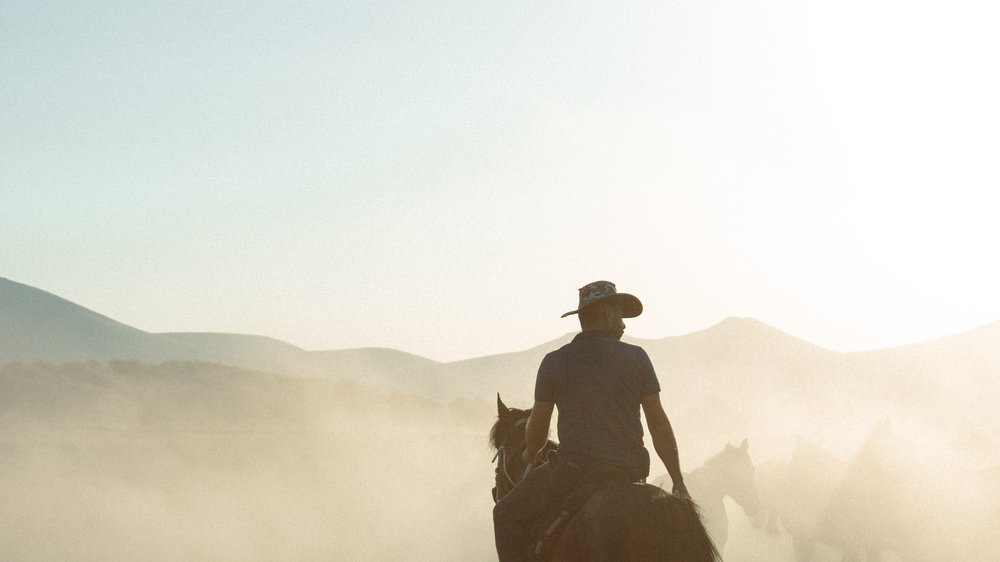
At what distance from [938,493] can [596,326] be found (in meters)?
47.1

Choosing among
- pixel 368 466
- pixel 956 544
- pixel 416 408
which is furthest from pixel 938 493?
pixel 416 408

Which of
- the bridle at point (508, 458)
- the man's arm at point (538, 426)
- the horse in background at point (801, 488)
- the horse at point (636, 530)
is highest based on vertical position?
the man's arm at point (538, 426)

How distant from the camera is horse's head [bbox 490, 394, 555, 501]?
9.94m

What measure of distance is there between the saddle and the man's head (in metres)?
1.13

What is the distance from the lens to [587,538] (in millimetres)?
8062

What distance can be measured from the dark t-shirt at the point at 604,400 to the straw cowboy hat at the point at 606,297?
0.95 feet

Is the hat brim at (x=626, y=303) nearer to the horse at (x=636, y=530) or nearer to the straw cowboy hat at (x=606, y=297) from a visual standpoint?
the straw cowboy hat at (x=606, y=297)

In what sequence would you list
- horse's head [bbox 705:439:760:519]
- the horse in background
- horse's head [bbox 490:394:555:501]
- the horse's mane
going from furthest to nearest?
1. the horse in background
2. horse's head [bbox 705:439:760:519]
3. the horse's mane
4. horse's head [bbox 490:394:555:501]

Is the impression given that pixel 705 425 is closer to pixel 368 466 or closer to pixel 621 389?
pixel 368 466

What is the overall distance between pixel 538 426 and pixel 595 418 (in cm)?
67

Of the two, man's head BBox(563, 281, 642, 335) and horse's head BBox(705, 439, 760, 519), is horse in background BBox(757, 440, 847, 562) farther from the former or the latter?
man's head BBox(563, 281, 642, 335)

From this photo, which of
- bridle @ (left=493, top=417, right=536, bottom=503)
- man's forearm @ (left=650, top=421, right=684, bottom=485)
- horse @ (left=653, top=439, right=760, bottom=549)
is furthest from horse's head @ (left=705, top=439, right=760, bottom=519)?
man's forearm @ (left=650, top=421, right=684, bottom=485)

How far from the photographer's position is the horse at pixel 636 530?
7.79 meters

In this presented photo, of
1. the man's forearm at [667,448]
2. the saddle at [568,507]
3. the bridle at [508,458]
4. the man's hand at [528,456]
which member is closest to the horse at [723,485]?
the bridle at [508,458]
